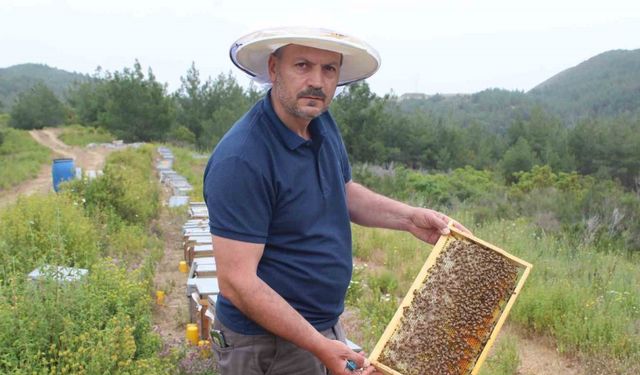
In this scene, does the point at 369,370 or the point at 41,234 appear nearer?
the point at 369,370

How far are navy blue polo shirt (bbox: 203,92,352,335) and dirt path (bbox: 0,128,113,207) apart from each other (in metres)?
9.18

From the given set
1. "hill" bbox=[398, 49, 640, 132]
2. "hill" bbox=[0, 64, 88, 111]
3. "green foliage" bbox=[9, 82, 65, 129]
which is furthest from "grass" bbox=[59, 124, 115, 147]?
"hill" bbox=[398, 49, 640, 132]

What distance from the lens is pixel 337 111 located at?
38.8 metres

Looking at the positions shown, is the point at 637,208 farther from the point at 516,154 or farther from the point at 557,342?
the point at 516,154

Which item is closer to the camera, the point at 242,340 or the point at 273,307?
the point at 273,307

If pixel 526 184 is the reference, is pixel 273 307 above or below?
above

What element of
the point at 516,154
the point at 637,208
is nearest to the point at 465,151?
the point at 516,154

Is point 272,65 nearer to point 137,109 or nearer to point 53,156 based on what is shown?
point 53,156

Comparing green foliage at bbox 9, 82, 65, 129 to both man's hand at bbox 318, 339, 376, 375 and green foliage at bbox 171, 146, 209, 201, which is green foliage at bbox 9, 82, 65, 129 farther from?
man's hand at bbox 318, 339, 376, 375

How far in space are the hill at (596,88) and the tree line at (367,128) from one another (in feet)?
139

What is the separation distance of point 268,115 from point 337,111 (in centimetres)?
3655

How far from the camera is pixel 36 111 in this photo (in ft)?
181

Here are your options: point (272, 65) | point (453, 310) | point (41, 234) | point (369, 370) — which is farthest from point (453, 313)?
point (41, 234)

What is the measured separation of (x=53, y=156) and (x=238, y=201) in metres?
33.4
